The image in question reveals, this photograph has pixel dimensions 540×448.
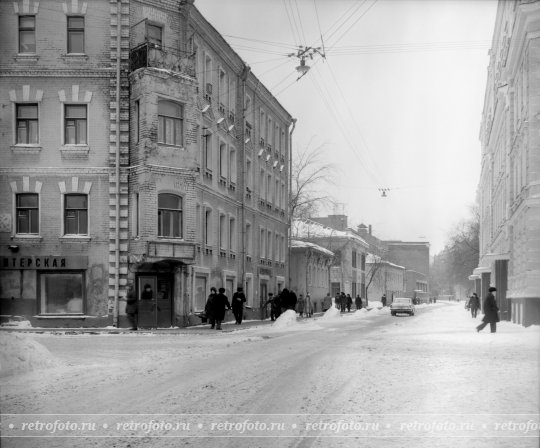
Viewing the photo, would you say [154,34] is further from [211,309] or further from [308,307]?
[308,307]

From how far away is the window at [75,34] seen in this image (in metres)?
25.8

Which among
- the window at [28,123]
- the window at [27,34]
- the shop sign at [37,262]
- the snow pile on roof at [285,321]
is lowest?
the snow pile on roof at [285,321]

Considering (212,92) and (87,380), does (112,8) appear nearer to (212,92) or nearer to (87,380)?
(212,92)

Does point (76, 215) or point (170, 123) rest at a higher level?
point (170, 123)

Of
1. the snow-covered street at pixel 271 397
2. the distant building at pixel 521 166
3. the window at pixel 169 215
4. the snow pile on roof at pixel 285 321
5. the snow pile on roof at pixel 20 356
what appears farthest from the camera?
the snow pile on roof at pixel 285 321

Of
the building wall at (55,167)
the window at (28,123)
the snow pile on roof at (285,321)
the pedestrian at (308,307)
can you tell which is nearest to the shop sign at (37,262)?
the building wall at (55,167)

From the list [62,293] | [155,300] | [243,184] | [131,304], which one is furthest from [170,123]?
[243,184]

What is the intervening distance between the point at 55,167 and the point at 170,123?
15.2ft

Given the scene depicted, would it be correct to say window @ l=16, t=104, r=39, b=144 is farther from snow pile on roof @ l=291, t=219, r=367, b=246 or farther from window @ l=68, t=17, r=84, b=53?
snow pile on roof @ l=291, t=219, r=367, b=246

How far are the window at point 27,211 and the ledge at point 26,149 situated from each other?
1567 mm

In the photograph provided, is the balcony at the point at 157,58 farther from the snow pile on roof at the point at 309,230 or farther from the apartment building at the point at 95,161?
the snow pile on roof at the point at 309,230

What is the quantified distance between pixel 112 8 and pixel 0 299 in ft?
37.8

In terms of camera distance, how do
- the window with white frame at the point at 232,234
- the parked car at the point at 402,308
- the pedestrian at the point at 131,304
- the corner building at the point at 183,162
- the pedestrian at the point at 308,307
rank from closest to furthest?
the pedestrian at the point at 131,304
the corner building at the point at 183,162
the window with white frame at the point at 232,234
the pedestrian at the point at 308,307
the parked car at the point at 402,308

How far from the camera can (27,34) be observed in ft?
83.7
